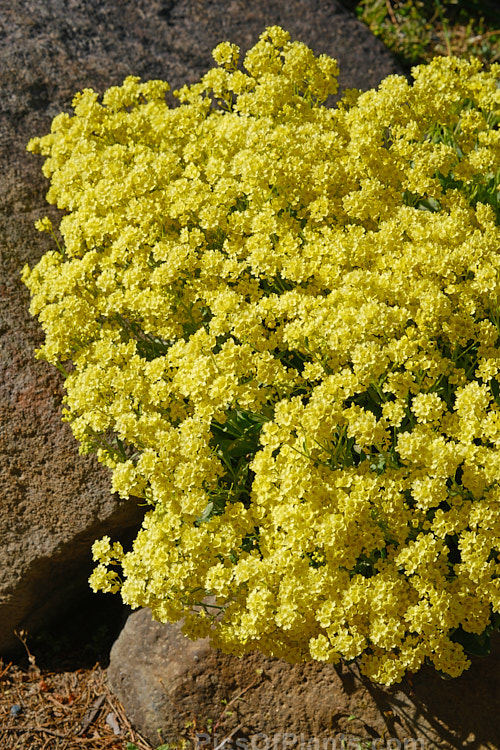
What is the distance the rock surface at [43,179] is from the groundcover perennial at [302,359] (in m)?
0.37

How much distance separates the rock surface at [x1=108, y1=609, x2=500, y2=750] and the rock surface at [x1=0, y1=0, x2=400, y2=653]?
1.98 ft

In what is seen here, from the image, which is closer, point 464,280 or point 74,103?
point 464,280

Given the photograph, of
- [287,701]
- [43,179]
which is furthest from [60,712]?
[43,179]

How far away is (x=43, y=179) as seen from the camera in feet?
13.9

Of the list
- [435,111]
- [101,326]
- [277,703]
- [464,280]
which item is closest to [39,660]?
[277,703]

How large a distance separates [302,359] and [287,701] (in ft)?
4.88

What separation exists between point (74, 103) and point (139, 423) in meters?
2.03

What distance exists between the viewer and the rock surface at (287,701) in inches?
120

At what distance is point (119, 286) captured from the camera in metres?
3.37

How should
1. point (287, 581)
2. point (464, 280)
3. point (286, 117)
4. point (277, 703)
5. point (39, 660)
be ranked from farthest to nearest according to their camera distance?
point (39, 660) < point (286, 117) < point (277, 703) < point (464, 280) < point (287, 581)

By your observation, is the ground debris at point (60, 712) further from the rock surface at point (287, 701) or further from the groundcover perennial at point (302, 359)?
the groundcover perennial at point (302, 359)

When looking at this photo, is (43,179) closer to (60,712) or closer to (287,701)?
(60,712)

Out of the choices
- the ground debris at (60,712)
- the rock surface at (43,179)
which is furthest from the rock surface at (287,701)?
the rock surface at (43,179)

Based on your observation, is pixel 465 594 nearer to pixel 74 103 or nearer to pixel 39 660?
pixel 39 660
